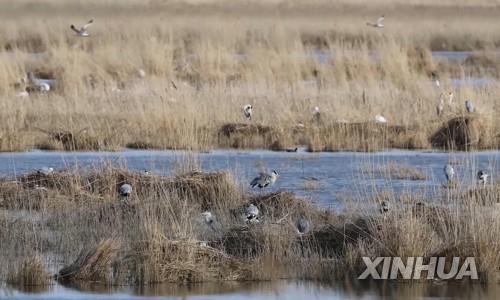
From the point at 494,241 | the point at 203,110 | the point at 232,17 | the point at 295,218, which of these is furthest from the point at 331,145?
the point at 232,17

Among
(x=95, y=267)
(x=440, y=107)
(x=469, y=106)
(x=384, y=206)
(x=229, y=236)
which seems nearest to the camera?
(x=95, y=267)

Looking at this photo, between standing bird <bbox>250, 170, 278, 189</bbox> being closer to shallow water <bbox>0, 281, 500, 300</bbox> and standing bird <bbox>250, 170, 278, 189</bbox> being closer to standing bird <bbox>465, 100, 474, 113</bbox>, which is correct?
shallow water <bbox>0, 281, 500, 300</bbox>

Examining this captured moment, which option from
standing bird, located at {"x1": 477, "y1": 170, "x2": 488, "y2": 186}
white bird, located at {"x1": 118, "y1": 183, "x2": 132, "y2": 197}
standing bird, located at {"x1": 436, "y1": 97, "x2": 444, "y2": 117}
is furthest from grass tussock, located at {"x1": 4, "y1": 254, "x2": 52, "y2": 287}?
standing bird, located at {"x1": 436, "y1": 97, "x2": 444, "y2": 117}

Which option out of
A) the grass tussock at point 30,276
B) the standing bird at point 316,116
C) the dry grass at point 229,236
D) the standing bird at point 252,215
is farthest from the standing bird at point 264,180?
the standing bird at point 316,116

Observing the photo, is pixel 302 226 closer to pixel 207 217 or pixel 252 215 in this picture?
pixel 252 215

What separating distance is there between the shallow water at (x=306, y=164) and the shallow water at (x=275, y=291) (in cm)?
245

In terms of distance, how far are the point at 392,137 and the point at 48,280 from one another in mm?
8562

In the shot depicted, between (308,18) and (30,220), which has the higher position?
(308,18)

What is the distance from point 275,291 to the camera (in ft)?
29.3

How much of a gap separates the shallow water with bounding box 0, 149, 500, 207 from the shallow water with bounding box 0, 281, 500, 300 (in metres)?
2.45

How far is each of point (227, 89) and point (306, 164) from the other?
18.5 feet

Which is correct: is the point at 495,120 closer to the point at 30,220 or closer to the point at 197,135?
the point at 197,135

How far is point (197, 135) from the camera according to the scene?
52.0 ft

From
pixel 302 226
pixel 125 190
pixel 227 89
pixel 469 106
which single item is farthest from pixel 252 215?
pixel 227 89
